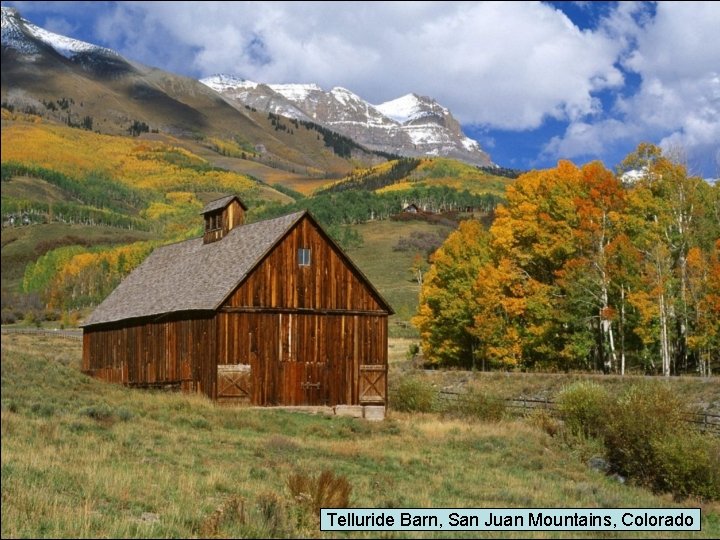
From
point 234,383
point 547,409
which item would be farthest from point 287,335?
point 547,409

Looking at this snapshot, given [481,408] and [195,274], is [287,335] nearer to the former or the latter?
[195,274]

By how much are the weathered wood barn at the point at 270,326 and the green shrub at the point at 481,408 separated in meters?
4.18

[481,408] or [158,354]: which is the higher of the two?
[158,354]

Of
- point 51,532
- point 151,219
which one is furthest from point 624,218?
point 51,532

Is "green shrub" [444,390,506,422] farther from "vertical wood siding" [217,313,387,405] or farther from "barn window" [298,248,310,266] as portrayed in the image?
"barn window" [298,248,310,266]

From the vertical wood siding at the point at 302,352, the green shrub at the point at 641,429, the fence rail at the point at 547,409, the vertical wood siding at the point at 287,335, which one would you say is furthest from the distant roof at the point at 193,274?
the green shrub at the point at 641,429

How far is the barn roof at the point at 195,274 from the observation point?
36.4 m

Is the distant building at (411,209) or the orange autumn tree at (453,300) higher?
the distant building at (411,209)

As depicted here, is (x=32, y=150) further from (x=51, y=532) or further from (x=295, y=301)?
(x=51, y=532)

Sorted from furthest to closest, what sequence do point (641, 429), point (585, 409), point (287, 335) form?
point (287, 335)
point (585, 409)
point (641, 429)

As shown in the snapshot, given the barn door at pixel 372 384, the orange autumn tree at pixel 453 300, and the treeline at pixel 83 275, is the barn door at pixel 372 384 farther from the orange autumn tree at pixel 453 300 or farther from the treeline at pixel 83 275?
the treeline at pixel 83 275

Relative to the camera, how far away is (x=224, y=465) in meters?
18.3

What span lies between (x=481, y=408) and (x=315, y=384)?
27.0 ft

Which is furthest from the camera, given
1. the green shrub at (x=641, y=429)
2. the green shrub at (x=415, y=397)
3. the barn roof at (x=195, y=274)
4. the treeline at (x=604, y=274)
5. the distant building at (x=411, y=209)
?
the distant building at (x=411, y=209)
